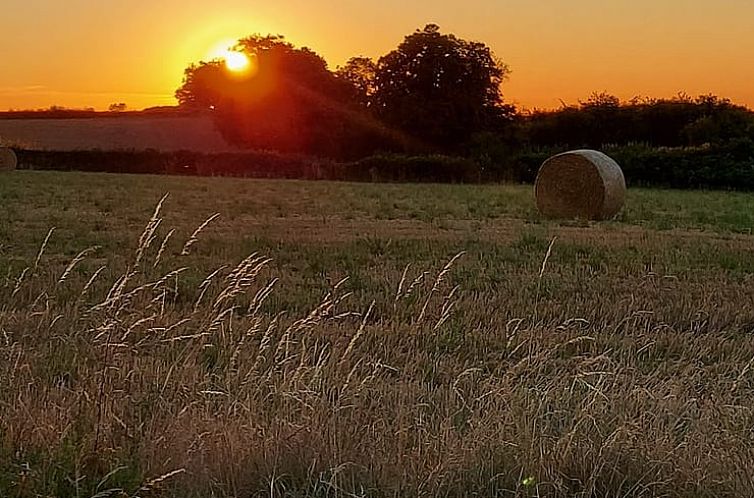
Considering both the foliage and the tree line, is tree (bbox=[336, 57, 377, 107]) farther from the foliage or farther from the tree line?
the foliage

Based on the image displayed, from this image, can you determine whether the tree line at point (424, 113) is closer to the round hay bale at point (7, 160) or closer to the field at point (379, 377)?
the round hay bale at point (7, 160)

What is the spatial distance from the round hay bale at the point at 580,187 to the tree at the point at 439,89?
30.1 meters

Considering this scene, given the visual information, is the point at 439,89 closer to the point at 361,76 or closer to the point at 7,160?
the point at 361,76

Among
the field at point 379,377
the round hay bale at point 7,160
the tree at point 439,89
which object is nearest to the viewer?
the field at point 379,377

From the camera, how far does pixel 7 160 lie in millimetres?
38625

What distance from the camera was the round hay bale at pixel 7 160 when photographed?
38.4m

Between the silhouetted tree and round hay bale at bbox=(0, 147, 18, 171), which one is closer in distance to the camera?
round hay bale at bbox=(0, 147, 18, 171)

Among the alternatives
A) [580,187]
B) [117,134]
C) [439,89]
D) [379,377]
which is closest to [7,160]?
[117,134]

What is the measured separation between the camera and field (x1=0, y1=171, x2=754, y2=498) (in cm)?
330

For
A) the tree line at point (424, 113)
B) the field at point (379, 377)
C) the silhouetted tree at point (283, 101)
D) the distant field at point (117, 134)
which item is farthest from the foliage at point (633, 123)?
the field at point (379, 377)

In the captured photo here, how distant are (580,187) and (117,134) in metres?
46.8

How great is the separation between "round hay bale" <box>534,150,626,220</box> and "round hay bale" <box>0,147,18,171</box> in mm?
28170

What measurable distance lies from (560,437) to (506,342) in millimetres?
2032

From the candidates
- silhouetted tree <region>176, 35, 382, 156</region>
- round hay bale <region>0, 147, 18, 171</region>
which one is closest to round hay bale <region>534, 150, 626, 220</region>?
round hay bale <region>0, 147, 18, 171</region>
